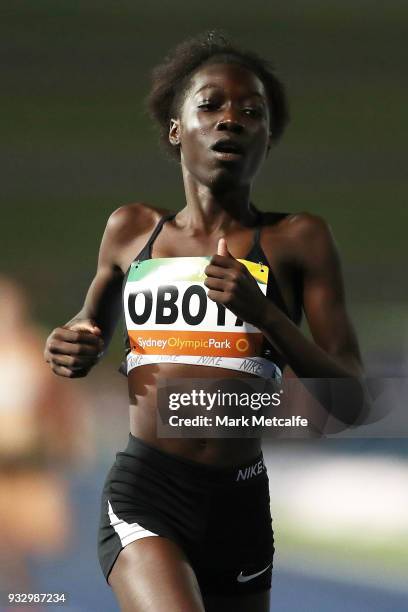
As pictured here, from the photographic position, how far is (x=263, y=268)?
211 centimetres

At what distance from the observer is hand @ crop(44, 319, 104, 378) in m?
1.94

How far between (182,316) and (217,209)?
27 cm

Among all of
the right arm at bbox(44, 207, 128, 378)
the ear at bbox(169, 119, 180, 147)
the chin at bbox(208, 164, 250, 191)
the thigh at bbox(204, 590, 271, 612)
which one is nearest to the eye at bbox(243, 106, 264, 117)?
the chin at bbox(208, 164, 250, 191)

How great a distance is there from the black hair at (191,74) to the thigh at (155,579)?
1.00 m

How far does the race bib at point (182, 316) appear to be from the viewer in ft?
6.84

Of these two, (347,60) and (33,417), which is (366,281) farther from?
(33,417)

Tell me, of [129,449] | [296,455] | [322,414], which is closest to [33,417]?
[296,455]

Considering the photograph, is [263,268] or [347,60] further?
[347,60]

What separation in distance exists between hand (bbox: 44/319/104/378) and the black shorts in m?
0.24

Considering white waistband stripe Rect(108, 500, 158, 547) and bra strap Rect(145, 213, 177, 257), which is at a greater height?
bra strap Rect(145, 213, 177, 257)

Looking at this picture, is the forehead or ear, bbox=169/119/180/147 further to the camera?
ear, bbox=169/119/180/147

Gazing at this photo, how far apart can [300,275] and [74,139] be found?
167cm
